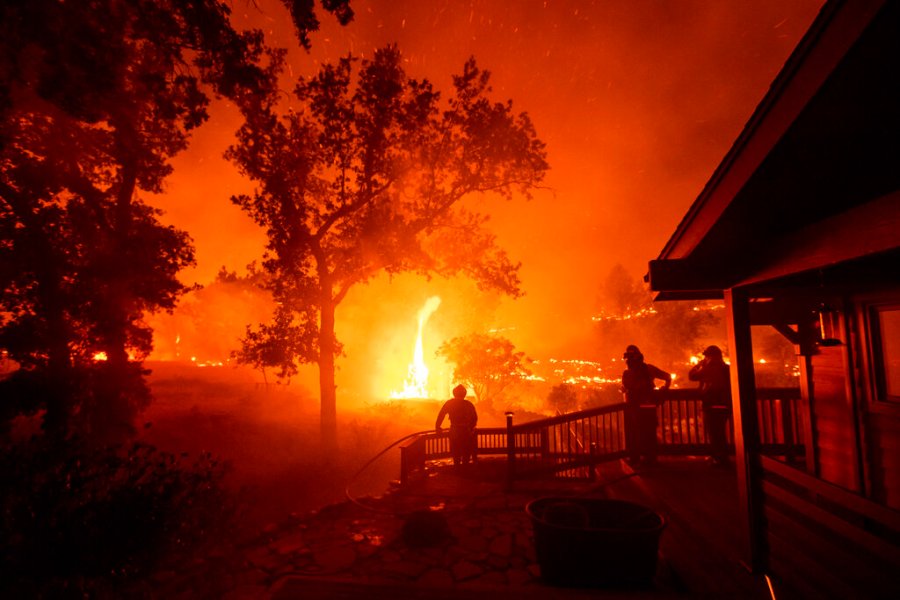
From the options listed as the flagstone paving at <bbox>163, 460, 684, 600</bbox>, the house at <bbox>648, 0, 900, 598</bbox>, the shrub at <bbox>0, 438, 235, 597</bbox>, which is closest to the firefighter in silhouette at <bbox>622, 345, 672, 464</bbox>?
the flagstone paving at <bbox>163, 460, 684, 600</bbox>

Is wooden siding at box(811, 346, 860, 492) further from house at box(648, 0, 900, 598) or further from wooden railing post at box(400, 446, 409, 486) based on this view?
wooden railing post at box(400, 446, 409, 486)

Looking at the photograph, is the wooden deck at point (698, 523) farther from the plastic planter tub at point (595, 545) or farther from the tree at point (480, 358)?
the tree at point (480, 358)

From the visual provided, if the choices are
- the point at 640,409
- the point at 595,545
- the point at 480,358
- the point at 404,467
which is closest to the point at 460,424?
the point at 404,467

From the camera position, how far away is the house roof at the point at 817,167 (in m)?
2.33

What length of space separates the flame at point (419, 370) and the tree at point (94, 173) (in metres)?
28.0

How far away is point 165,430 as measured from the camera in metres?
17.7

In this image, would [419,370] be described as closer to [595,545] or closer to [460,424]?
[460,424]

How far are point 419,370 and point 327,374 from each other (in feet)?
92.6

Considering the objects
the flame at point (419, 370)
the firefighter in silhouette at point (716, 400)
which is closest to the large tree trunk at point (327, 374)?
the firefighter in silhouette at point (716, 400)

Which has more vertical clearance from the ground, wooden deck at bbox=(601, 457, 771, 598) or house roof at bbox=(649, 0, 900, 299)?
house roof at bbox=(649, 0, 900, 299)

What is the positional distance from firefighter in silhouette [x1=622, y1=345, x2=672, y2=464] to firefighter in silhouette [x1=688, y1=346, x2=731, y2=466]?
747 mm

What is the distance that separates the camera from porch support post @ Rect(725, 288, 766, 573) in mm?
4531

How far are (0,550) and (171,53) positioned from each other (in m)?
7.87

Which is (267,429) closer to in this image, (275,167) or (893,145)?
(275,167)
